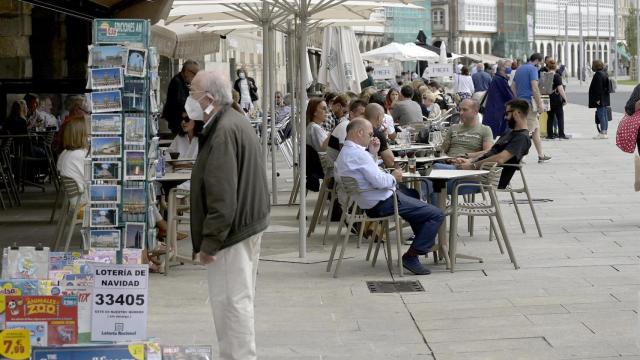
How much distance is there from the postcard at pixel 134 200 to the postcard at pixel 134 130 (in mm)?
360

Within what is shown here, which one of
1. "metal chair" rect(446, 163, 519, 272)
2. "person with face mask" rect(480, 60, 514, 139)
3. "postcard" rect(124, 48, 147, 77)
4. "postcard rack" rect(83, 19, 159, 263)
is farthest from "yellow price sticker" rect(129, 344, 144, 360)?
"person with face mask" rect(480, 60, 514, 139)

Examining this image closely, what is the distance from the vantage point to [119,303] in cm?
579

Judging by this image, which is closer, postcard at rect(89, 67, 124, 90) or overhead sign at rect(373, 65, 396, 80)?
postcard at rect(89, 67, 124, 90)

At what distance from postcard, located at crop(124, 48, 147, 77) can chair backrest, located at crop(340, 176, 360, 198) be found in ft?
5.46

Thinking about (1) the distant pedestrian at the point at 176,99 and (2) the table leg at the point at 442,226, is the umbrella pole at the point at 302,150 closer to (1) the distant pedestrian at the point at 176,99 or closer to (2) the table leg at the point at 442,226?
(2) the table leg at the point at 442,226

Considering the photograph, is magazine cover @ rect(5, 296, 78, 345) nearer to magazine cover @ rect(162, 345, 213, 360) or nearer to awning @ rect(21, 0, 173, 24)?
magazine cover @ rect(162, 345, 213, 360)

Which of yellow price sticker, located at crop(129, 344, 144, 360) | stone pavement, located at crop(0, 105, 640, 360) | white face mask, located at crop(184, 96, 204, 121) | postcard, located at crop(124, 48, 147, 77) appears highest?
postcard, located at crop(124, 48, 147, 77)

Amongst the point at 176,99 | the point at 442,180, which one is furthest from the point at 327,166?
the point at 442,180

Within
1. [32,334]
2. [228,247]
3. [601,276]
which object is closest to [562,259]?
[601,276]

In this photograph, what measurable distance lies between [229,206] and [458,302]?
3.06 meters

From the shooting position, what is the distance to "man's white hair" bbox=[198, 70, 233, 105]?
6195 mm

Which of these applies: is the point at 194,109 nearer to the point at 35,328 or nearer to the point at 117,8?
the point at 35,328

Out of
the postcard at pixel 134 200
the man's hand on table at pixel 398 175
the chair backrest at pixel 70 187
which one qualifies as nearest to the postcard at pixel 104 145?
the postcard at pixel 134 200

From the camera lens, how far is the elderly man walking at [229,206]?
6.05 meters
